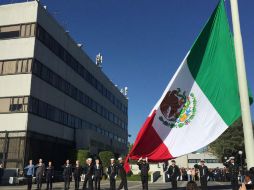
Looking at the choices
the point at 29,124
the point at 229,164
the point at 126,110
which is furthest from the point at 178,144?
the point at 126,110

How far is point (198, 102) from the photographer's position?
10.7 m

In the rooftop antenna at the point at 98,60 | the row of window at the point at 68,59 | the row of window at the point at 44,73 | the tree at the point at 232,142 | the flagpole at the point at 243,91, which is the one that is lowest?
the flagpole at the point at 243,91

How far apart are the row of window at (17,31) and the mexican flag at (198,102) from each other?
90.2 ft

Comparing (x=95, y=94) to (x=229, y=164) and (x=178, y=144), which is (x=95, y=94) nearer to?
(x=229, y=164)

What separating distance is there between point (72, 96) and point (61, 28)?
821 cm

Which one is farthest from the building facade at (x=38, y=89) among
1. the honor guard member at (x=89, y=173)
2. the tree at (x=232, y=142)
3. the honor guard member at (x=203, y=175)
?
the honor guard member at (x=203, y=175)

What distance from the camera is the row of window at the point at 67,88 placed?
3680 centimetres

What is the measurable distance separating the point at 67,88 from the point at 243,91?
36.6 m

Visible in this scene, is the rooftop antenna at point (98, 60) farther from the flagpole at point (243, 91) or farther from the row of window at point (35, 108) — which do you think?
the flagpole at point (243, 91)

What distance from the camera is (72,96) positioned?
4566 centimetres

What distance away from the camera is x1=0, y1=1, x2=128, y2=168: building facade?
112ft

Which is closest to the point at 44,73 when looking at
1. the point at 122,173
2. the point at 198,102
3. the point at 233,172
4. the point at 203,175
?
the point at 122,173

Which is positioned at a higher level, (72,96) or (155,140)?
(72,96)

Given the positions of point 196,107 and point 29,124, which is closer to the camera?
point 196,107
